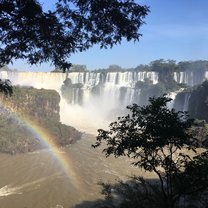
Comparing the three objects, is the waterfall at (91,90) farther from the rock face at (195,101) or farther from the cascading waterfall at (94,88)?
the rock face at (195,101)

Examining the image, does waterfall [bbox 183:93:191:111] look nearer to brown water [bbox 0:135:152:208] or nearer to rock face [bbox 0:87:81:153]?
rock face [bbox 0:87:81:153]

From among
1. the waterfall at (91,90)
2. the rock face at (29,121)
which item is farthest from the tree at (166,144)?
the waterfall at (91,90)

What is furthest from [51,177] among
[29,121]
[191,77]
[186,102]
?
[191,77]

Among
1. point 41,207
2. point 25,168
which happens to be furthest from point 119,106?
point 41,207

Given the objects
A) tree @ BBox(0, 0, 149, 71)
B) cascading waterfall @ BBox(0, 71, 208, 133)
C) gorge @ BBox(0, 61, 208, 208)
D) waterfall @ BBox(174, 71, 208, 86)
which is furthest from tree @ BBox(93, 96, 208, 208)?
waterfall @ BBox(174, 71, 208, 86)

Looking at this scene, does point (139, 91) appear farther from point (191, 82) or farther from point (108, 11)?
point (108, 11)
